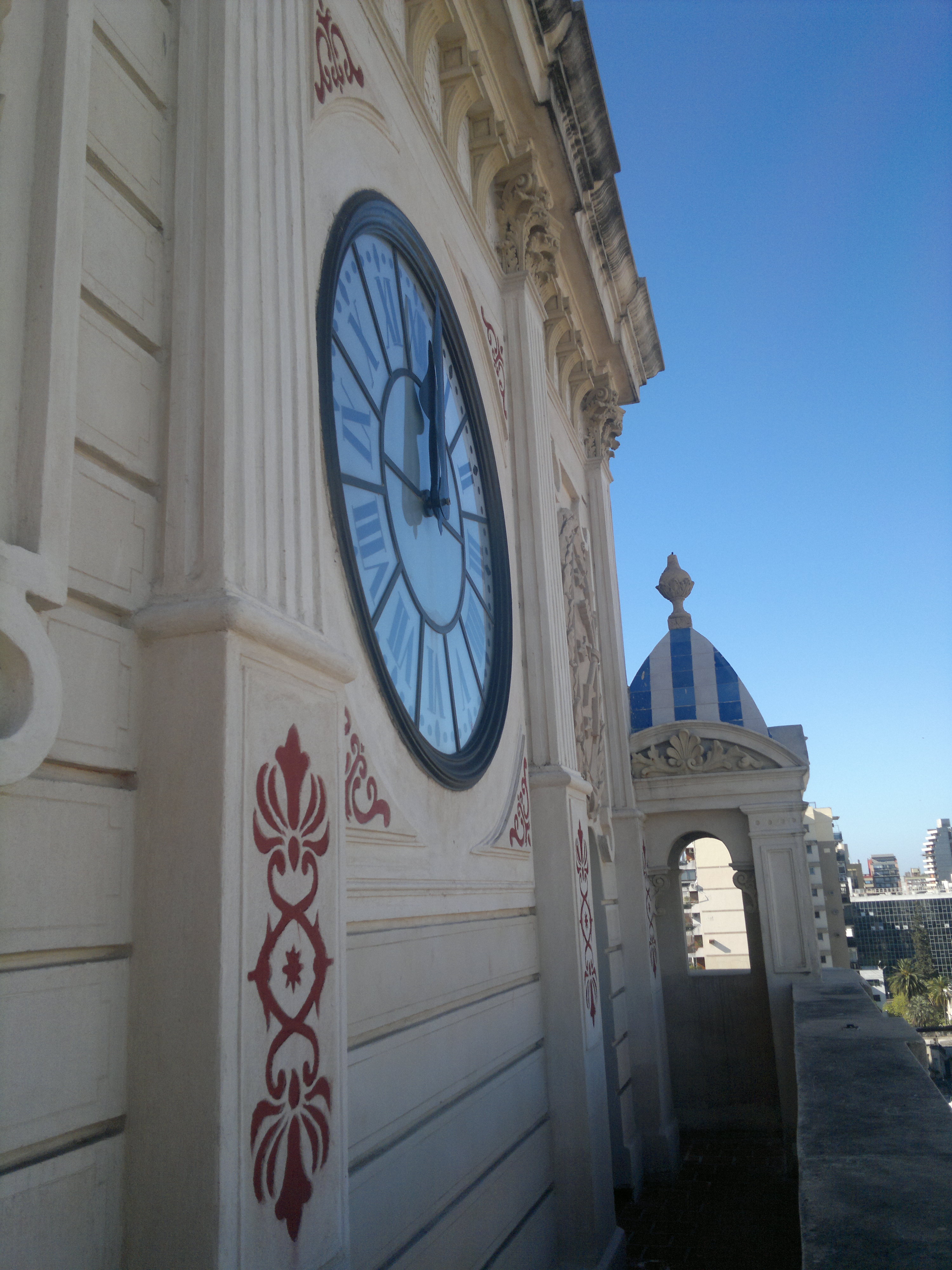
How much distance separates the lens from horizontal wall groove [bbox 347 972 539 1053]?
2729 mm

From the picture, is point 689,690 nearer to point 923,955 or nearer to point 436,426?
point 436,426

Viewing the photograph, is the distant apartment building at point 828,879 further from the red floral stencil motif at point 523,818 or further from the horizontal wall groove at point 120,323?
the horizontal wall groove at point 120,323

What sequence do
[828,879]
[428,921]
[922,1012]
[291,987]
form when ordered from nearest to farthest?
1. [291,987]
2. [428,921]
3. [828,879]
4. [922,1012]

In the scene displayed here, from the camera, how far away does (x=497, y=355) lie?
5.57 metres

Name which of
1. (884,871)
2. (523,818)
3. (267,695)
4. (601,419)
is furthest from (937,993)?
(884,871)

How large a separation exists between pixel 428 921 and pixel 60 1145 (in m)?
1.87

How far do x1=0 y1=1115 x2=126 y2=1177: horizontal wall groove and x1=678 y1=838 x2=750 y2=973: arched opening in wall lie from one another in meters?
46.1

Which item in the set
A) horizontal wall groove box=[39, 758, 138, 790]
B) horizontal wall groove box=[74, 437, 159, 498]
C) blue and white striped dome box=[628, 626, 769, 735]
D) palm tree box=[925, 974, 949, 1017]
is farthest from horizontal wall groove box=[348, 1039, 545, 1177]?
palm tree box=[925, 974, 949, 1017]

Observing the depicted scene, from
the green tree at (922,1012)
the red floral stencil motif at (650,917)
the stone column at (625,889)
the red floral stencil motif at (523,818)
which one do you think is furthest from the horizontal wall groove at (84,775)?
the green tree at (922,1012)

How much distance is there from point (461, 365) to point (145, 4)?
8.38ft

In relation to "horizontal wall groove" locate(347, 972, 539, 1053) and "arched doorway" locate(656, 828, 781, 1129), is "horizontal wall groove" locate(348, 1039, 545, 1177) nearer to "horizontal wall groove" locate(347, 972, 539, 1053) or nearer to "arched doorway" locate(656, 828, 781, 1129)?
"horizontal wall groove" locate(347, 972, 539, 1053)

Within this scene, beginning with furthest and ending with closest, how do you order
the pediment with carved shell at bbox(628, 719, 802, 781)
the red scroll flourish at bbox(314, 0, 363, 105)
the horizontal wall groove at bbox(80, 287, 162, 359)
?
the pediment with carved shell at bbox(628, 719, 802, 781) < the red scroll flourish at bbox(314, 0, 363, 105) < the horizontal wall groove at bbox(80, 287, 162, 359)

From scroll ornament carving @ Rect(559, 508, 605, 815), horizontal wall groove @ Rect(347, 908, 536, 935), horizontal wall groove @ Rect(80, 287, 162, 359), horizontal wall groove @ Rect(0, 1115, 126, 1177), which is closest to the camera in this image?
horizontal wall groove @ Rect(0, 1115, 126, 1177)

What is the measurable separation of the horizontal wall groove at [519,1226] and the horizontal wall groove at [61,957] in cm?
240
